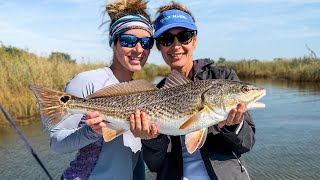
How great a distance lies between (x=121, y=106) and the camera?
3.24 metres

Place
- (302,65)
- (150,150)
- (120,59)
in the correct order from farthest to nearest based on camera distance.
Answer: (302,65) < (120,59) < (150,150)

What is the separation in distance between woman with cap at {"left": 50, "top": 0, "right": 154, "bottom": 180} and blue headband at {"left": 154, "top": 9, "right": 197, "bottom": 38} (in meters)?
0.12

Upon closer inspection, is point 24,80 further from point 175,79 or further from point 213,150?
point 213,150

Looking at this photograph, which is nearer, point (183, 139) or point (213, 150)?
point (213, 150)

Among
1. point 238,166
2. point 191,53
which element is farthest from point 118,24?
point 238,166

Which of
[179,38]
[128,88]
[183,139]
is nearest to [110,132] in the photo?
[128,88]

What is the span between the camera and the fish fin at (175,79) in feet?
10.7

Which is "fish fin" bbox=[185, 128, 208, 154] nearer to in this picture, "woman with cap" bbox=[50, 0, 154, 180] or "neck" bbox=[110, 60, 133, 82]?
"woman with cap" bbox=[50, 0, 154, 180]

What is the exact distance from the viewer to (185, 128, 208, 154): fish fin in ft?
9.74

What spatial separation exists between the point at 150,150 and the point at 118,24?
1.15m

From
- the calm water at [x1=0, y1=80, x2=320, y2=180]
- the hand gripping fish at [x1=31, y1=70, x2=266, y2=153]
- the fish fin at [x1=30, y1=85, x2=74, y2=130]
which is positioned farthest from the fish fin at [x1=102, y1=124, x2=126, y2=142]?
the calm water at [x1=0, y1=80, x2=320, y2=180]

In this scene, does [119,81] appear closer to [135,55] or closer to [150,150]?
[135,55]

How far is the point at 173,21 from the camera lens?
3.46m

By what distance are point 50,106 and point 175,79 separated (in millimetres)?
1018
